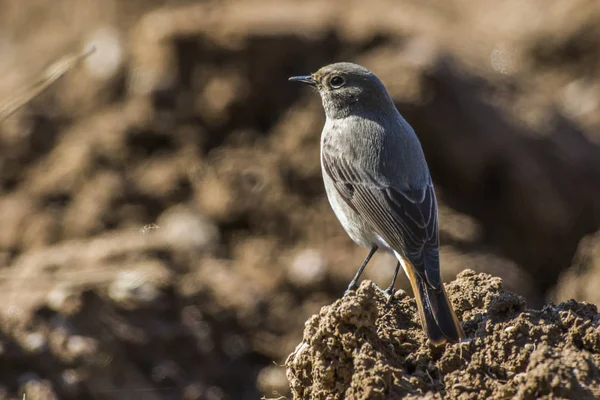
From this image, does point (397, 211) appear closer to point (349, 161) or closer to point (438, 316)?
point (349, 161)

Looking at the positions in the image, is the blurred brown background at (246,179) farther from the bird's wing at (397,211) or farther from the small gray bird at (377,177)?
the bird's wing at (397,211)

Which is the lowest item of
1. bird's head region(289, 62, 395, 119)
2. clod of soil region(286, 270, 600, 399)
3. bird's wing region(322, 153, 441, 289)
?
clod of soil region(286, 270, 600, 399)

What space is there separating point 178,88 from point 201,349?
3.43 m

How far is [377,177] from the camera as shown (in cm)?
655

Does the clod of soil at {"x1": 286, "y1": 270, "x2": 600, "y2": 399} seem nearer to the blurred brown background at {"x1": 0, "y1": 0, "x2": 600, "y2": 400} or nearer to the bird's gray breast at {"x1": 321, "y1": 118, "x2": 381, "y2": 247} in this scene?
the bird's gray breast at {"x1": 321, "y1": 118, "x2": 381, "y2": 247}

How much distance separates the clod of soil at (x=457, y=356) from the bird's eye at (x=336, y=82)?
8.05ft

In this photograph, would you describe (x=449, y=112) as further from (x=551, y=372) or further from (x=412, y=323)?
(x=551, y=372)

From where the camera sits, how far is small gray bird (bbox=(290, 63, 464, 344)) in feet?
19.6

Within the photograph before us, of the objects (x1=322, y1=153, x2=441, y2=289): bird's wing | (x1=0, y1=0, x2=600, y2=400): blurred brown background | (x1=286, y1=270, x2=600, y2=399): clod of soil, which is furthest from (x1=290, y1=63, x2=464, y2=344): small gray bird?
(x1=0, y1=0, x2=600, y2=400): blurred brown background

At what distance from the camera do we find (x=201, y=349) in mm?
8375

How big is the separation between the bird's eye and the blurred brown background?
2357 mm

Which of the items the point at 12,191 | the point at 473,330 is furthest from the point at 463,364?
the point at 12,191

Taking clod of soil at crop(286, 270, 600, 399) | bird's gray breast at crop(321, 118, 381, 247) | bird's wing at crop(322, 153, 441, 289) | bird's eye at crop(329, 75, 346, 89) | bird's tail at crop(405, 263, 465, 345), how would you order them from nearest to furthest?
clod of soil at crop(286, 270, 600, 399), bird's tail at crop(405, 263, 465, 345), bird's wing at crop(322, 153, 441, 289), bird's gray breast at crop(321, 118, 381, 247), bird's eye at crop(329, 75, 346, 89)

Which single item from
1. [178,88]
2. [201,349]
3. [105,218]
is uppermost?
[178,88]
